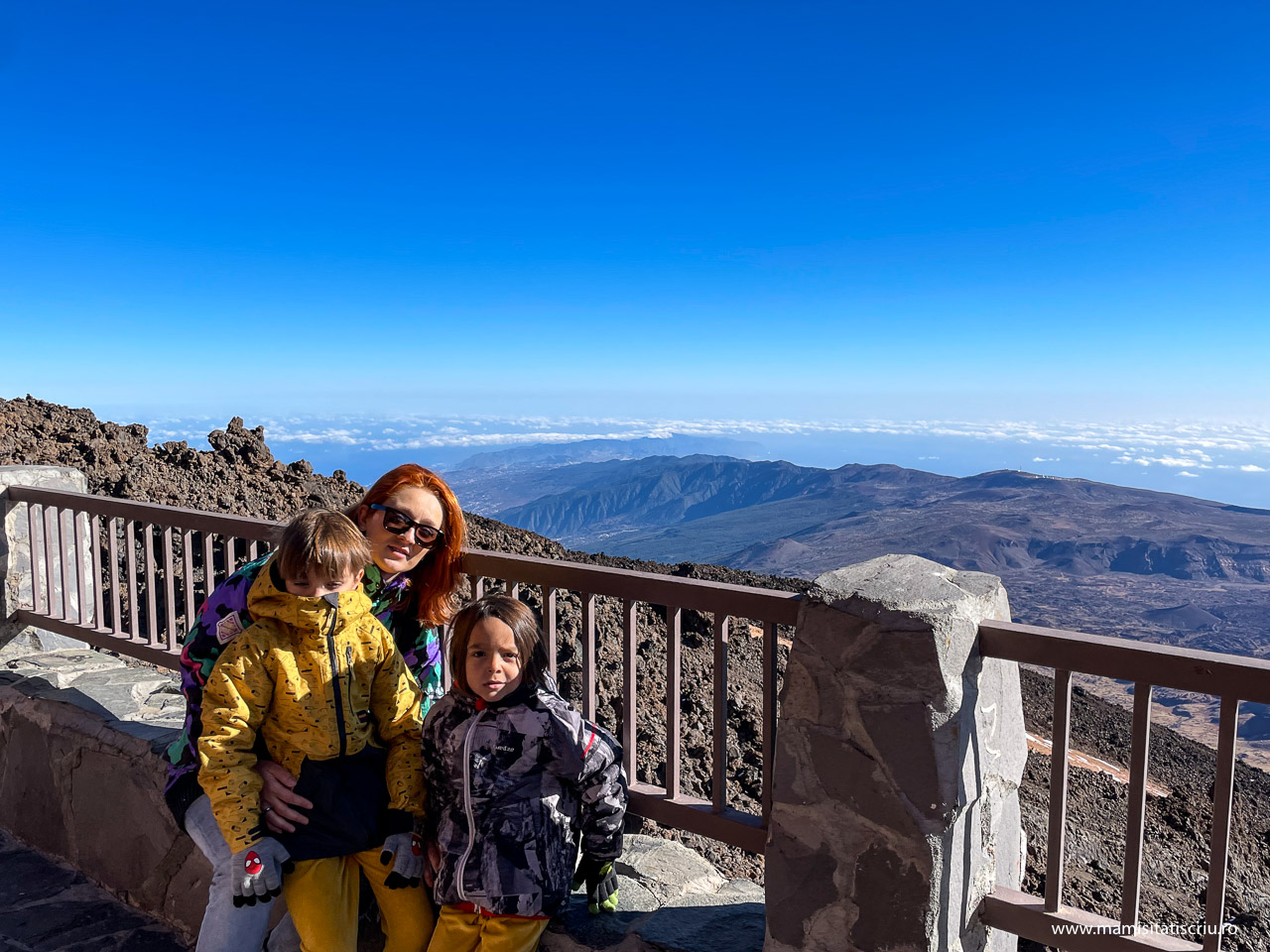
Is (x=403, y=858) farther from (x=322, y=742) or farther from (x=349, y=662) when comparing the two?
(x=349, y=662)

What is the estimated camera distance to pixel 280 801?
237 cm

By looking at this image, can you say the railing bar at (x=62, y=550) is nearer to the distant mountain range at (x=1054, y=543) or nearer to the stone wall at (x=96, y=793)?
the stone wall at (x=96, y=793)

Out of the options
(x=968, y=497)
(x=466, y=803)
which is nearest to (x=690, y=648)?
(x=466, y=803)

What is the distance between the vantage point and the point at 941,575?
2193 mm

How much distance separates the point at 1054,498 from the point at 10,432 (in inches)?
4411

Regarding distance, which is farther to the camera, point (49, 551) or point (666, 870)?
point (49, 551)

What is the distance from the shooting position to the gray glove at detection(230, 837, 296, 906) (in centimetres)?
226

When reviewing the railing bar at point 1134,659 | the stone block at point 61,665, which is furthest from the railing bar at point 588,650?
the stone block at point 61,665

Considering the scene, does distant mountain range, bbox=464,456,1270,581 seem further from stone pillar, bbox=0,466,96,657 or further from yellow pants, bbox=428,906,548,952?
yellow pants, bbox=428,906,548,952

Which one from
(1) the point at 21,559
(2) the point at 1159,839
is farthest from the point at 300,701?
(2) the point at 1159,839

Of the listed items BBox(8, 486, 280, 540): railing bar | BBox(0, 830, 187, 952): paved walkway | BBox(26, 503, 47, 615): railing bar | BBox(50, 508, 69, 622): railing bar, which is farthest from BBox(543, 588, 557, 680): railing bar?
BBox(26, 503, 47, 615): railing bar

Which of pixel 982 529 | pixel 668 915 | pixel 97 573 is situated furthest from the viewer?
pixel 982 529

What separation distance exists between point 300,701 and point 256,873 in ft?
1.46

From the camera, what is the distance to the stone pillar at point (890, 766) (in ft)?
6.52
